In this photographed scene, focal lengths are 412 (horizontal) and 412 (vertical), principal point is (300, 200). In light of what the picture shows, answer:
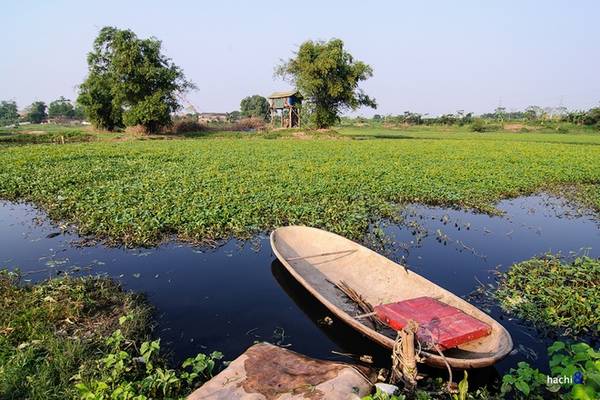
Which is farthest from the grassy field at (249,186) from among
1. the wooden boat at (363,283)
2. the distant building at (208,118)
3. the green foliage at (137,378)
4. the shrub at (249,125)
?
the distant building at (208,118)

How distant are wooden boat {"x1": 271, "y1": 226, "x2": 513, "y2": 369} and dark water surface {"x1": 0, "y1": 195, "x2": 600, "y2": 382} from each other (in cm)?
34

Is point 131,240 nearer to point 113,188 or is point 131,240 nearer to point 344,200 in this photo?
point 113,188

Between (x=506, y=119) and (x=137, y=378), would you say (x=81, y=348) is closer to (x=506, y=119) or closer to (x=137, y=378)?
(x=137, y=378)

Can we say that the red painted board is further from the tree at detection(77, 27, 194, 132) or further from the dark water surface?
the tree at detection(77, 27, 194, 132)

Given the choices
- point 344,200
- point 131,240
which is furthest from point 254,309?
point 344,200

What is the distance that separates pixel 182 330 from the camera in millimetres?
4680

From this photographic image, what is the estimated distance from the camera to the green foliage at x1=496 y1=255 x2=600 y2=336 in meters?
4.80

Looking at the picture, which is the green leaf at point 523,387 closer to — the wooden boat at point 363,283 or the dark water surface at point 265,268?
the wooden boat at point 363,283

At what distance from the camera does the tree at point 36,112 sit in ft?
218

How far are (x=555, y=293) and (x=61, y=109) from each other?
82.7 meters

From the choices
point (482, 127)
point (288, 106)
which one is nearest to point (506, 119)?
point (482, 127)

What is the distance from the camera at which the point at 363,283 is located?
5.54 metres

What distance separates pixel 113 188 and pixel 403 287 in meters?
8.30

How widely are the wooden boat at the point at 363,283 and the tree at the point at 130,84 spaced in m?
28.2
